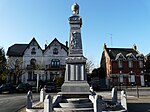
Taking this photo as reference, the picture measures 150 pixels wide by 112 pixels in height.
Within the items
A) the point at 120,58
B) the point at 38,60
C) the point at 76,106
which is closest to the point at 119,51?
the point at 120,58

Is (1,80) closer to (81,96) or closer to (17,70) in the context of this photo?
(17,70)

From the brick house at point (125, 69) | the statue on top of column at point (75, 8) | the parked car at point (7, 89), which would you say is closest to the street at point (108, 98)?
the statue on top of column at point (75, 8)

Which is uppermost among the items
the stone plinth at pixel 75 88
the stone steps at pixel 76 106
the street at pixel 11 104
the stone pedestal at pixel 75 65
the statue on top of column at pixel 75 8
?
the statue on top of column at pixel 75 8

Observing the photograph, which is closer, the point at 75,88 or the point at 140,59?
the point at 75,88

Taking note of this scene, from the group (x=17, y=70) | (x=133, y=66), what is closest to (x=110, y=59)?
(x=133, y=66)

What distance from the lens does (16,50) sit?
4675 cm

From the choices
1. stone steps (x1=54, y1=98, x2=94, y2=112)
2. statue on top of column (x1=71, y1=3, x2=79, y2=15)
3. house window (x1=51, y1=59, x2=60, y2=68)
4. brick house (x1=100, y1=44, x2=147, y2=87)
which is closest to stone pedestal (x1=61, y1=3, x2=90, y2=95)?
statue on top of column (x1=71, y1=3, x2=79, y2=15)

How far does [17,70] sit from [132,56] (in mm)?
27117

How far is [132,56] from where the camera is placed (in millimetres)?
44812

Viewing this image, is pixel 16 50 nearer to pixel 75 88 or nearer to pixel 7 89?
pixel 7 89

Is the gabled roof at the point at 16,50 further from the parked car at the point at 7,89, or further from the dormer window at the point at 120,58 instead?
the dormer window at the point at 120,58

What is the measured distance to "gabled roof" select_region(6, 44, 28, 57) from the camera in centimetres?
4519

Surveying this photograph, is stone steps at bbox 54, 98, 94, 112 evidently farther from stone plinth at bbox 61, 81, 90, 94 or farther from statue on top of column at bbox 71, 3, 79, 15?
statue on top of column at bbox 71, 3, 79, 15

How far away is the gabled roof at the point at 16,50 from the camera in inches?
1779
